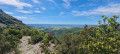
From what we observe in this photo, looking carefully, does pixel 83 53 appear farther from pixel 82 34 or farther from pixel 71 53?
pixel 82 34

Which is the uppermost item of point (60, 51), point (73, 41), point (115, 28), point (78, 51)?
point (115, 28)

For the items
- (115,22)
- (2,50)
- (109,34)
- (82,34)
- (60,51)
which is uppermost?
(115,22)

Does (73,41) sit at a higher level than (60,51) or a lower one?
higher

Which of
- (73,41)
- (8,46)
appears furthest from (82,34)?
(8,46)

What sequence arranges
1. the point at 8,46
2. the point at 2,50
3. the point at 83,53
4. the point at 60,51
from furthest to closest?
the point at 8,46 → the point at 2,50 → the point at 60,51 → the point at 83,53

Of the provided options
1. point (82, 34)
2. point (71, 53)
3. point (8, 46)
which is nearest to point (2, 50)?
point (8, 46)

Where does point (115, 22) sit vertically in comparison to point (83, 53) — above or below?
above

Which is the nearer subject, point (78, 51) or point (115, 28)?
point (115, 28)

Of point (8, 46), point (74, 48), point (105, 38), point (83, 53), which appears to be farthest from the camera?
point (8, 46)

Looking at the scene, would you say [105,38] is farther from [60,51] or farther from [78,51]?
[60,51]
